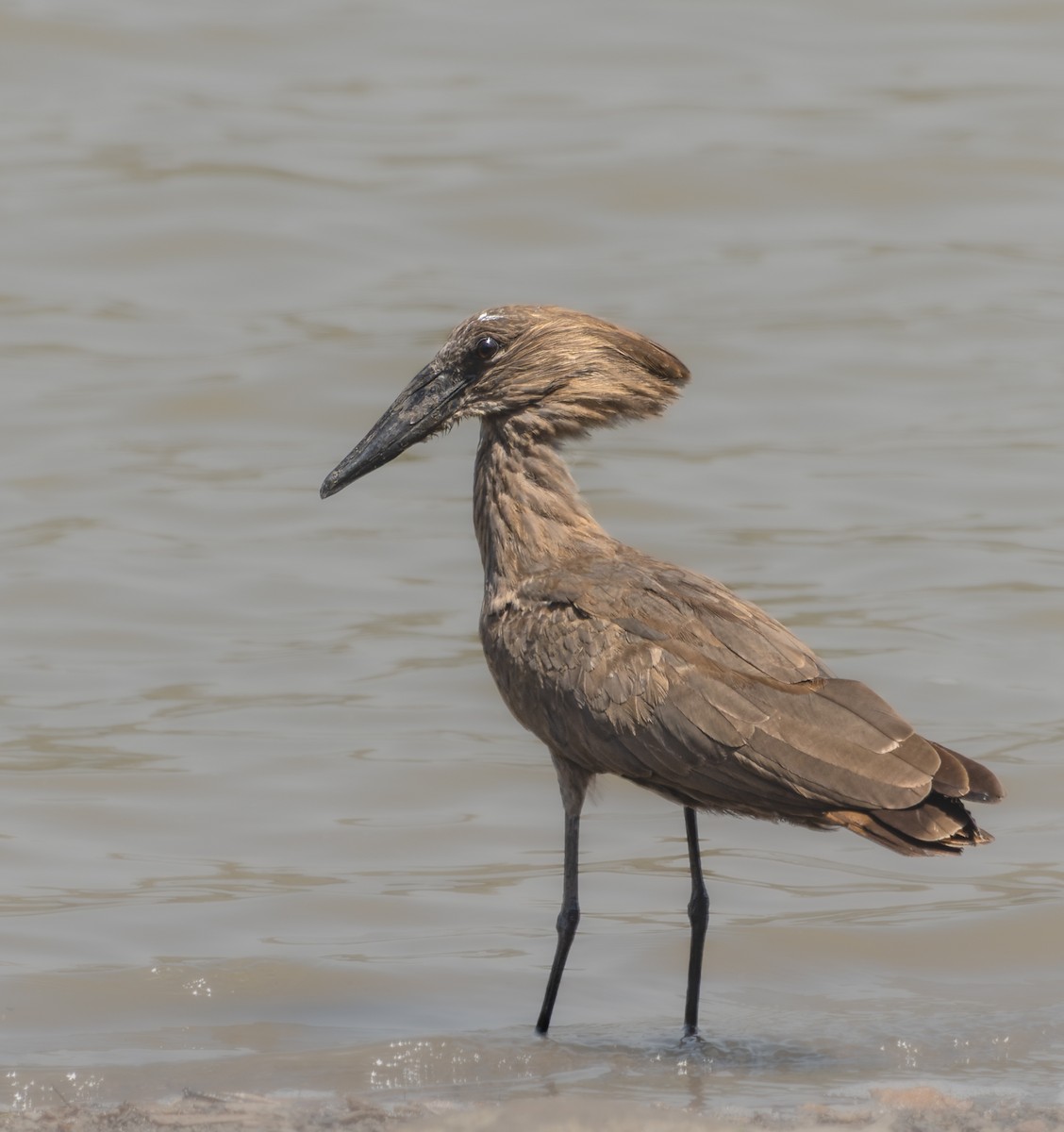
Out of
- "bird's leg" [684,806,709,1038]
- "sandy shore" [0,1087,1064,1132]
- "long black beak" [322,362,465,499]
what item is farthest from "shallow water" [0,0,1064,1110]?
"long black beak" [322,362,465,499]

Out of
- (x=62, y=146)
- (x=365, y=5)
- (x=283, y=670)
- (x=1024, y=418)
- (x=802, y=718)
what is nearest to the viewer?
(x=802, y=718)

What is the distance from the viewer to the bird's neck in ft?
23.7

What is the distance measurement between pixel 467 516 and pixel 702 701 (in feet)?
23.7

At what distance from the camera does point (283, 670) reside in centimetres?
1154

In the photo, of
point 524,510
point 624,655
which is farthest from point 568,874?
point 524,510

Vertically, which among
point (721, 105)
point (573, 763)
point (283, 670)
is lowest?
point (283, 670)

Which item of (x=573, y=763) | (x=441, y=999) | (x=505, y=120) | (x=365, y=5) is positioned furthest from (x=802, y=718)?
(x=365, y=5)

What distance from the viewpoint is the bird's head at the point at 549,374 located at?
7.41 meters

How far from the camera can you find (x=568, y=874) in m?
7.18

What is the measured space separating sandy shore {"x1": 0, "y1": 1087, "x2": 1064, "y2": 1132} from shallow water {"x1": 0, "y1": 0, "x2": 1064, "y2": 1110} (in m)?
0.31

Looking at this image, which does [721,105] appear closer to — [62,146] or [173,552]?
[62,146]

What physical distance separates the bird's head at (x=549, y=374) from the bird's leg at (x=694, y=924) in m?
1.39

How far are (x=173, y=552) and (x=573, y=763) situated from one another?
6421 mm

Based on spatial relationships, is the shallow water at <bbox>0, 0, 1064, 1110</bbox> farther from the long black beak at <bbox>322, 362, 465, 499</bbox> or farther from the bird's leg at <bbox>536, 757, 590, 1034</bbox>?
the long black beak at <bbox>322, 362, 465, 499</bbox>
